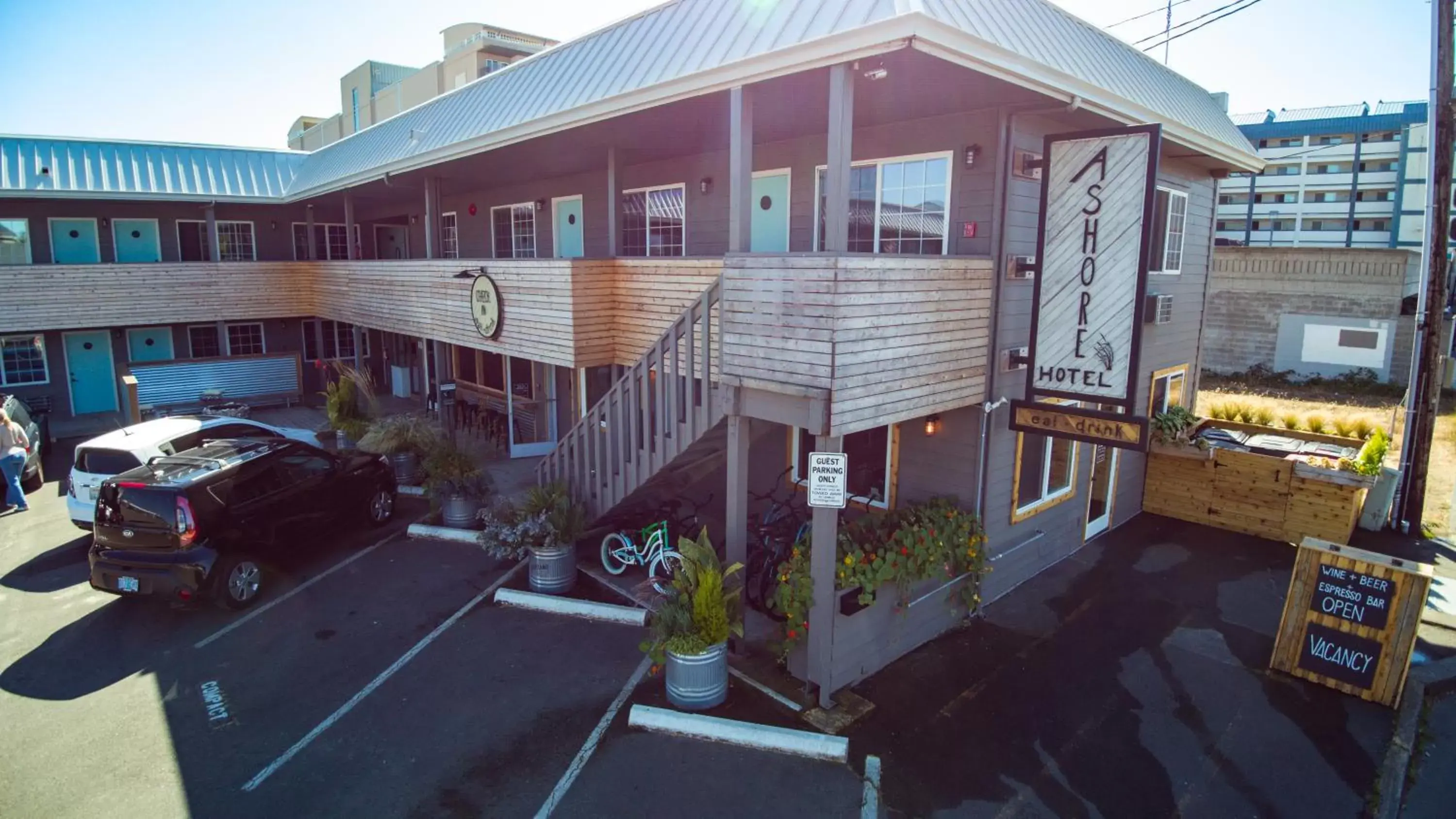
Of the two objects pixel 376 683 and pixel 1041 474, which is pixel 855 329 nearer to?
pixel 1041 474

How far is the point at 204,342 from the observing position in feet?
71.7

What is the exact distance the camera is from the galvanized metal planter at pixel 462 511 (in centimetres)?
1177

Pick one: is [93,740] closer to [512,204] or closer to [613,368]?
[613,368]

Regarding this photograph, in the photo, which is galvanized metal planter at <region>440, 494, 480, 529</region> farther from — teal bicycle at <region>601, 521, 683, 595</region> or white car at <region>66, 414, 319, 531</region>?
white car at <region>66, 414, 319, 531</region>

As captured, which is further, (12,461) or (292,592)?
(12,461)

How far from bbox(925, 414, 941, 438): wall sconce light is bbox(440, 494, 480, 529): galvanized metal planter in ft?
22.1

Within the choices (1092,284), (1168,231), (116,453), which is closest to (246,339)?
(116,453)

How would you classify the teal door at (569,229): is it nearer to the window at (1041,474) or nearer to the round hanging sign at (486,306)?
the round hanging sign at (486,306)

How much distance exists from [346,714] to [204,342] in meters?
19.1

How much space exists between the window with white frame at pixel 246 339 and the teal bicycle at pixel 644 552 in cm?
1707

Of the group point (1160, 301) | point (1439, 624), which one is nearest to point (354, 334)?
point (1160, 301)

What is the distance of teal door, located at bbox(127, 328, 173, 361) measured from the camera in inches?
822

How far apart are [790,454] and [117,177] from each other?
18462 mm

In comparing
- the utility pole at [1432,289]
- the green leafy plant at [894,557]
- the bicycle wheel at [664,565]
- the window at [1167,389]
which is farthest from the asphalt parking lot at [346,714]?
the utility pole at [1432,289]
